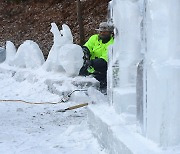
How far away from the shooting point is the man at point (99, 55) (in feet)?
23.7

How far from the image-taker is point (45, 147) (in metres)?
4.10

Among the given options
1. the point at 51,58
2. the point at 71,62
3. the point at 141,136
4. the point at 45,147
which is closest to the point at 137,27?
the point at 141,136

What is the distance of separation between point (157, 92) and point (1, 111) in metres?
3.54

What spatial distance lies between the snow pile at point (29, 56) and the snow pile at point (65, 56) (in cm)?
68

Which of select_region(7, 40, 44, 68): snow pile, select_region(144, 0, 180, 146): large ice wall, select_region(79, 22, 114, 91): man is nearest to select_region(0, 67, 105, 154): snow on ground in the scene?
select_region(79, 22, 114, 91): man

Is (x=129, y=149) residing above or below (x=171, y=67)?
below

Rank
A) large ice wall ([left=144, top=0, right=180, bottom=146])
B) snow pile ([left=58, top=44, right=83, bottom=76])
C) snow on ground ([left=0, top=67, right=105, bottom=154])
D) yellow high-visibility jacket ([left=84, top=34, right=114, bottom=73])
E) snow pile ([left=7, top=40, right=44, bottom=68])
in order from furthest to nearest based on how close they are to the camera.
Result: snow pile ([left=7, top=40, right=44, bottom=68]) → yellow high-visibility jacket ([left=84, top=34, right=114, bottom=73]) → snow pile ([left=58, top=44, right=83, bottom=76]) → snow on ground ([left=0, top=67, right=105, bottom=154]) → large ice wall ([left=144, top=0, right=180, bottom=146])

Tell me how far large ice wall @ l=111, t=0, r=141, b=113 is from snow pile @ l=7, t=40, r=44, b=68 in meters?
4.79

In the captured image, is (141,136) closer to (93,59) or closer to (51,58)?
(93,59)

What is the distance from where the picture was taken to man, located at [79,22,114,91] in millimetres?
7238

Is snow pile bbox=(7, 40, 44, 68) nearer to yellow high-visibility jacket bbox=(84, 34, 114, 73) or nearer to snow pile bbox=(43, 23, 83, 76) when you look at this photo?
snow pile bbox=(43, 23, 83, 76)

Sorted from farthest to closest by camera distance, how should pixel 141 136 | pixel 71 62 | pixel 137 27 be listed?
1. pixel 71 62
2. pixel 137 27
3. pixel 141 136

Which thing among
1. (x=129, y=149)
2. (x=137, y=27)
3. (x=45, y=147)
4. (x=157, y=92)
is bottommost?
(x=45, y=147)

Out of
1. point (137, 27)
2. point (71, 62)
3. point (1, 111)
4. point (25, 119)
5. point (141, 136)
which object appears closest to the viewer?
point (141, 136)
